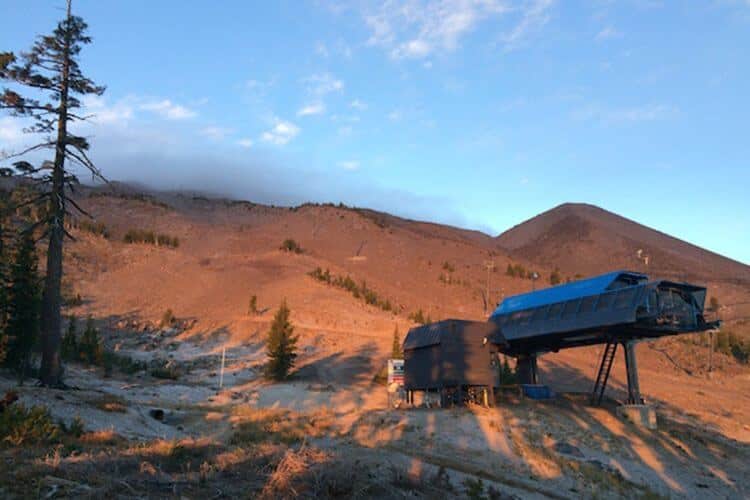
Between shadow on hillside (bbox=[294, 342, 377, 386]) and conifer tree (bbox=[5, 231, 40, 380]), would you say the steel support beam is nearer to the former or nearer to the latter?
shadow on hillside (bbox=[294, 342, 377, 386])

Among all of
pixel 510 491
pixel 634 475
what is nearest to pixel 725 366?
pixel 634 475

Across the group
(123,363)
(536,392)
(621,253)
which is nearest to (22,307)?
(123,363)

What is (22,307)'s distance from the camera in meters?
30.9

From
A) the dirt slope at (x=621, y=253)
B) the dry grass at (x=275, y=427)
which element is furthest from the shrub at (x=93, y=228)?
the dirt slope at (x=621, y=253)

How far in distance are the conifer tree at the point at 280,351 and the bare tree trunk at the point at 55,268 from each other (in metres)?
20.9

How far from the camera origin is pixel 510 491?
14.8 metres

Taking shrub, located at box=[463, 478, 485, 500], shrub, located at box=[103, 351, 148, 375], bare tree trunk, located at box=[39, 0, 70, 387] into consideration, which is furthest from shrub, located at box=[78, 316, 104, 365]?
shrub, located at box=[463, 478, 485, 500]

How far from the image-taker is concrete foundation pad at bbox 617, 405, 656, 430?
3039 cm

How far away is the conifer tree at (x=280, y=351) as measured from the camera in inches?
1724

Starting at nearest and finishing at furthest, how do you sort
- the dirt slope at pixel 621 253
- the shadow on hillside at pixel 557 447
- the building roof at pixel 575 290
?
the shadow on hillside at pixel 557 447 < the building roof at pixel 575 290 < the dirt slope at pixel 621 253

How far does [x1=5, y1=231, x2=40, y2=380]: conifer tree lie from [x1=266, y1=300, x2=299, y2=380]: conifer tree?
16379 millimetres

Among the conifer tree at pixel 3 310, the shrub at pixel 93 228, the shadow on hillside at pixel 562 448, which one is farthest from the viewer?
the shrub at pixel 93 228

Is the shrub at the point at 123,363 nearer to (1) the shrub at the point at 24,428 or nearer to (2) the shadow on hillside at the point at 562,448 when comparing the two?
(2) the shadow on hillside at the point at 562,448

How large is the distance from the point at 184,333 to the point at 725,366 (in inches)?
2329
